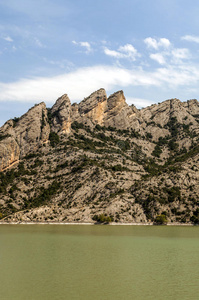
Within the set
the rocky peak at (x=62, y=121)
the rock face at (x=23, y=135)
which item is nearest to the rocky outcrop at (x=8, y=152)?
the rock face at (x=23, y=135)

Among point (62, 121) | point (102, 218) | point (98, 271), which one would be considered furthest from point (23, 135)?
point (98, 271)

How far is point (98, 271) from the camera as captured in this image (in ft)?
142

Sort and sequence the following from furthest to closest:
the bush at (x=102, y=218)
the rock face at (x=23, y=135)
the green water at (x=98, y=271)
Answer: the rock face at (x=23, y=135) < the bush at (x=102, y=218) < the green water at (x=98, y=271)

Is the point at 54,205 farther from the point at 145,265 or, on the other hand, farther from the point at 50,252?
the point at 145,265

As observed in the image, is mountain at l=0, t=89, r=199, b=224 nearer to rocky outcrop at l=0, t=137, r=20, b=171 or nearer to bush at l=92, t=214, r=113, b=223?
bush at l=92, t=214, r=113, b=223

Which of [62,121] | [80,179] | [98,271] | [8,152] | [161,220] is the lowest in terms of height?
[161,220]

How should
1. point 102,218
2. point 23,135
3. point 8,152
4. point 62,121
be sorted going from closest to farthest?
point 102,218 → point 8,152 → point 23,135 → point 62,121

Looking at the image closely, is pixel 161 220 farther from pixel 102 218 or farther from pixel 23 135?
pixel 23 135

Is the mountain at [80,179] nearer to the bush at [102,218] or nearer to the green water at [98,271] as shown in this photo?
the bush at [102,218]

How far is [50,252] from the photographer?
57.6 meters

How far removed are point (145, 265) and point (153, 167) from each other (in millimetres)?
134258

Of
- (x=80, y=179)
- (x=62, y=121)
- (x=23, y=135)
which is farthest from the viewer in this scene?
(x=62, y=121)

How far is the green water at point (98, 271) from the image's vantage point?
3331 centimetres

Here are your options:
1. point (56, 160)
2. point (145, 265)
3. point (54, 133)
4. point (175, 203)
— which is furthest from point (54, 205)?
point (145, 265)
